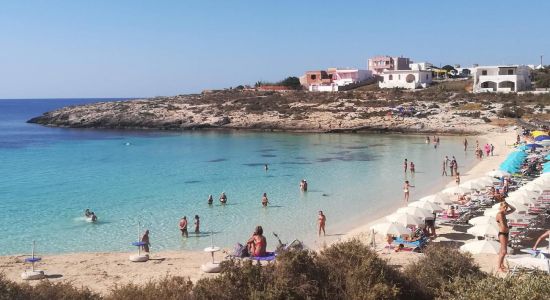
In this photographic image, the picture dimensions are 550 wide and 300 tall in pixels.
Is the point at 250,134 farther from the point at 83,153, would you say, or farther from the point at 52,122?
the point at 52,122

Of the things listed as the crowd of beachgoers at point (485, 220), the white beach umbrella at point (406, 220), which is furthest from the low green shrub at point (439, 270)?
the white beach umbrella at point (406, 220)

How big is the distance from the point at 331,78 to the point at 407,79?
17.3 metres

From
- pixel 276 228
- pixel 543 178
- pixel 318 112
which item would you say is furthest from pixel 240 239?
pixel 318 112

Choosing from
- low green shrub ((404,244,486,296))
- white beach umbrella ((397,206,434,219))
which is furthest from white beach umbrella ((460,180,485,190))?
low green shrub ((404,244,486,296))

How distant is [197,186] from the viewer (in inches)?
1131

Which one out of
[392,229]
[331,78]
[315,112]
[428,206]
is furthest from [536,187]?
[331,78]

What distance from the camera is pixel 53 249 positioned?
16891 mm

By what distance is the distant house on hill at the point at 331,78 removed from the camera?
89.8 meters

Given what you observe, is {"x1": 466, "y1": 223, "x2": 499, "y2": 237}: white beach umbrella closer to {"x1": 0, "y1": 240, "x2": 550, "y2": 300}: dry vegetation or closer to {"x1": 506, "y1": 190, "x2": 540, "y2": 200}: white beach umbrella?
{"x1": 506, "y1": 190, "x2": 540, "y2": 200}: white beach umbrella

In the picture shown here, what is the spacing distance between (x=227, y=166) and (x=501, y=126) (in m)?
32.7

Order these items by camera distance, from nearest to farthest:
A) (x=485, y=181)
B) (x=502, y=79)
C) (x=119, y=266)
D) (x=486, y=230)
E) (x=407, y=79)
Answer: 1. (x=119, y=266)
2. (x=486, y=230)
3. (x=485, y=181)
4. (x=502, y=79)
5. (x=407, y=79)

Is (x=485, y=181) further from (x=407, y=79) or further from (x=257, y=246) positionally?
(x=407, y=79)

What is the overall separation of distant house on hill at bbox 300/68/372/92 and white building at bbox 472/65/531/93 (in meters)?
22.9

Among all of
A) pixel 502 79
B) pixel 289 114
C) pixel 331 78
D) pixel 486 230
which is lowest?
pixel 486 230
